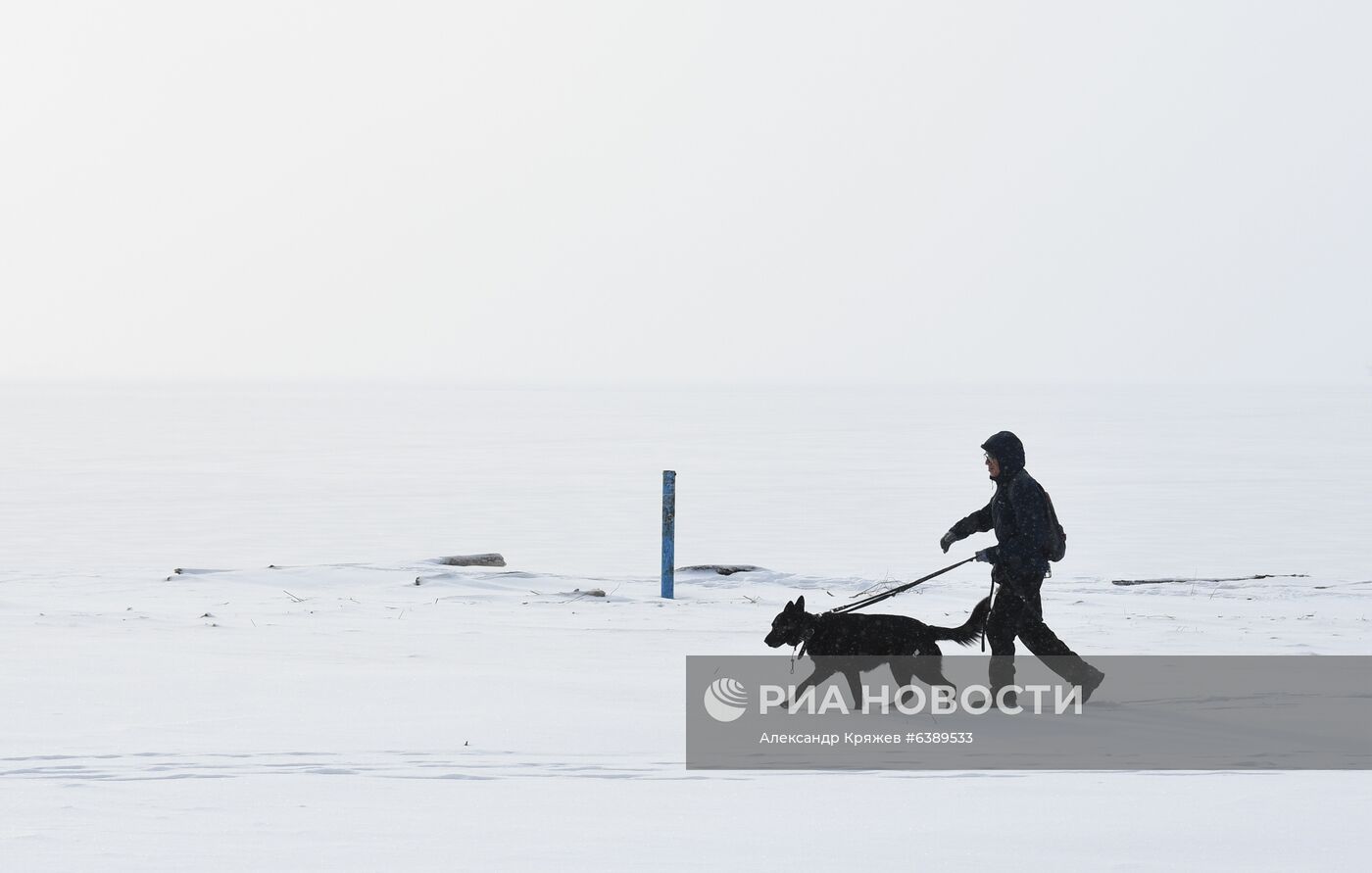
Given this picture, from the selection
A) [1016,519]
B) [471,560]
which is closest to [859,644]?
[1016,519]

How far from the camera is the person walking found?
7910mm

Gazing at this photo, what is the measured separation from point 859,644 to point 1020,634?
2.98 feet

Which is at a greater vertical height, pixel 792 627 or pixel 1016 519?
pixel 1016 519

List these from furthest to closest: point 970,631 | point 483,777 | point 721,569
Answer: point 721,569 < point 970,631 < point 483,777

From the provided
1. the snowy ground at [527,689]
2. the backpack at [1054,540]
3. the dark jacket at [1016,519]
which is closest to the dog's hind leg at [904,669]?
the dark jacket at [1016,519]

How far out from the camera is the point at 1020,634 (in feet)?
26.5

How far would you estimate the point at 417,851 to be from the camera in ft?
17.7

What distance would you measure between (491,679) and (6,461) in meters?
44.4

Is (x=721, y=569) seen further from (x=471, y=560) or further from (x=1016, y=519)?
(x=1016, y=519)

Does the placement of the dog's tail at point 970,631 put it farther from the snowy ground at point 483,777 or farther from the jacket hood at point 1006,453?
the snowy ground at point 483,777

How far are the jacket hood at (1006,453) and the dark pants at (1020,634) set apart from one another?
57 cm

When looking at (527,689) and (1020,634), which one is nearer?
(1020,634)

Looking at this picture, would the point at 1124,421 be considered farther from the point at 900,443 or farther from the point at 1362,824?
the point at 1362,824

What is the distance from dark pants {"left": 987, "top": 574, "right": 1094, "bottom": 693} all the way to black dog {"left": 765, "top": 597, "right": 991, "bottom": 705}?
21 centimetres
